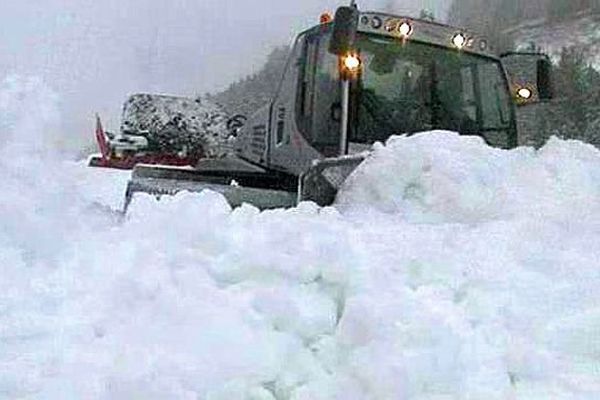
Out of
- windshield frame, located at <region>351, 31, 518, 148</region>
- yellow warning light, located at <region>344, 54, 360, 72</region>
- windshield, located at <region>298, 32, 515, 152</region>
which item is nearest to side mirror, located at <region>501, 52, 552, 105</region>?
windshield frame, located at <region>351, 31, 518, 148</region>

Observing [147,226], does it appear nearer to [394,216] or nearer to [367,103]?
[394,216]

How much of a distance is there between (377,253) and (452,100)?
3897 millimetres

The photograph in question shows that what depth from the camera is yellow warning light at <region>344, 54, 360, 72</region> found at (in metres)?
6.96

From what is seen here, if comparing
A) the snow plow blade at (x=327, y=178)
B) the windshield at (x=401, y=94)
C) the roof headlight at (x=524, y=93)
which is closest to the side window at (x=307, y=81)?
the windshield at (x=401, y=94)

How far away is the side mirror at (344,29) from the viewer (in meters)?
6.32

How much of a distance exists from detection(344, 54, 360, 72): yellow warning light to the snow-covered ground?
2651 mm

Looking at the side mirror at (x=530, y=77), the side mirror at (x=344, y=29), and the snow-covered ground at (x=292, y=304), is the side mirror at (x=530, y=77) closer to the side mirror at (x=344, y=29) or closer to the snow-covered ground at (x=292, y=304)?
the side mirror at (x=344, y=29)

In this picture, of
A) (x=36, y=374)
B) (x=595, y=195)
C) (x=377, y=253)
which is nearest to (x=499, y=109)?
(x=595, y=195)

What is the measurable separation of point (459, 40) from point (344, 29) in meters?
1.54

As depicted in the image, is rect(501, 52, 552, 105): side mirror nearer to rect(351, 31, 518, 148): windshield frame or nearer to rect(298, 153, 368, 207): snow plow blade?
rect(351, 31, 518, 148): windshield frame

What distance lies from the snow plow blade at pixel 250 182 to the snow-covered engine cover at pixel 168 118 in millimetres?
5111

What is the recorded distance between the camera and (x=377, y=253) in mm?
3643

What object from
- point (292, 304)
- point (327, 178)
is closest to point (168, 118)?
point (327, 178)

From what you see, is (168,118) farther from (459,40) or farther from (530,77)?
(459,40)
